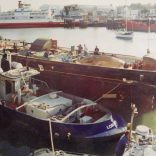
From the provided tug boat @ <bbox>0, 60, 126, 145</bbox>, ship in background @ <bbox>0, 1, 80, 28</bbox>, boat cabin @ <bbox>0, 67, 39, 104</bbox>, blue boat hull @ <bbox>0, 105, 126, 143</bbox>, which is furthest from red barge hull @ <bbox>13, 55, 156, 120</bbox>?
ship in background @ <bbox>0, 1, 80, 28</bbox>

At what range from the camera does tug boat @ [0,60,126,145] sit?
12.7m

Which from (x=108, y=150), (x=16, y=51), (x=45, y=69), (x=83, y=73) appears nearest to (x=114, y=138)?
(x=108, y=150)

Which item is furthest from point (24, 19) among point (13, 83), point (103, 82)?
point (13, 83)

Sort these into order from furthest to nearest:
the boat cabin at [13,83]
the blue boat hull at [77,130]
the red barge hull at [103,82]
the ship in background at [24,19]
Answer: the ship in background at [24,19] < the red barge hull at [103,82] < the boat cabin at [13,83] < the blue boat hull at [77,130]

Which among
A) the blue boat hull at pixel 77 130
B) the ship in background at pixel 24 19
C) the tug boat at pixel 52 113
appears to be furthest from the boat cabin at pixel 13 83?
the ship in background at pixel 24 19

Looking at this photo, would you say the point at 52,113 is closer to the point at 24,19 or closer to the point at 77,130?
the point at 77,130

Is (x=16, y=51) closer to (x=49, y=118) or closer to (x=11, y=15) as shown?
(x=49, y=118)

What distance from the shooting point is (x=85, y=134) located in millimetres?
12688

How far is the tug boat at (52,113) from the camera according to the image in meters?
12.7

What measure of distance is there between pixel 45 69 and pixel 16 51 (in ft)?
15.2

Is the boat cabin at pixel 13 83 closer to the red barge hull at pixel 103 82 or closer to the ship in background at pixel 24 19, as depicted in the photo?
the red barge hull at pixel 103 82

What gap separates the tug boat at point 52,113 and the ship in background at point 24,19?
69.2 metres

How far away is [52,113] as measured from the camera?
13469 millimetres

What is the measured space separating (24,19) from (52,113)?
243ft
